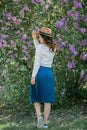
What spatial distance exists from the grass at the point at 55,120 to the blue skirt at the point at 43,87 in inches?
17.9

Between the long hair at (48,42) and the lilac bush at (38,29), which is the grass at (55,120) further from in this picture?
the long hair at (48,42)

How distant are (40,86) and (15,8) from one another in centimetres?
217

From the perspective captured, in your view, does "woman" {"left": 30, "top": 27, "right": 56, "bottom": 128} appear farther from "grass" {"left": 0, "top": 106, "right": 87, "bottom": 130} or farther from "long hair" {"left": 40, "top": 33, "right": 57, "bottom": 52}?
"grass" {"left": 0, "top": 106, "right": 87, "bottom": 130}

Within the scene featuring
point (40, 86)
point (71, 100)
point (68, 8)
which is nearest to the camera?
point (40, 86)

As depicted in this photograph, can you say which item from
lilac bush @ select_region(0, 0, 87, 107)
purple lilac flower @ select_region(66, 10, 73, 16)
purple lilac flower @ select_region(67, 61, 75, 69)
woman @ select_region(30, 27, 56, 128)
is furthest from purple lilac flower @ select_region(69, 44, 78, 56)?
woman @ select_region(30, 27, 56, 128)

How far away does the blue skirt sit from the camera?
6.45 metres

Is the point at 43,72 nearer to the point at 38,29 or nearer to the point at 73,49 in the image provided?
the point at 73,49

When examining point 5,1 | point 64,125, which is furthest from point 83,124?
point 5,1

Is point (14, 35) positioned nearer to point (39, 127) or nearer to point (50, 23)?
point (50, 23)

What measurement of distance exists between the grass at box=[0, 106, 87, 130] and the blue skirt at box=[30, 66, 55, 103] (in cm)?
45

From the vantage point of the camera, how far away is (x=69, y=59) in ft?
26.0

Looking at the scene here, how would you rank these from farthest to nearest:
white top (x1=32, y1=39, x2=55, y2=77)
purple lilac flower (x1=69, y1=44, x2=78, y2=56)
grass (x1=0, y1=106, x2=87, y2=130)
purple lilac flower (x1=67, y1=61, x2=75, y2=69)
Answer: purple lilac flower (x1=67, y1=61, x2=75, y2=69), purple lilac flower (x1=69, y1=44, x2=78, y2=56), grass (x1=0, y1=106, x2=87, y2=130), white top (x1=32, y1=39, x2=55, y2=77)

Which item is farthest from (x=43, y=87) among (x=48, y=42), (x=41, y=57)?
(x=48, y=42)

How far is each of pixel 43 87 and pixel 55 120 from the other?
1.05 m
